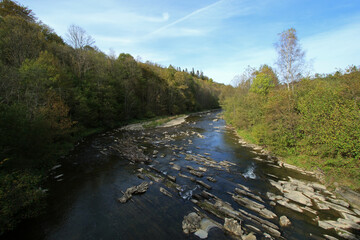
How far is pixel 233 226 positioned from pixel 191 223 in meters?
2.21

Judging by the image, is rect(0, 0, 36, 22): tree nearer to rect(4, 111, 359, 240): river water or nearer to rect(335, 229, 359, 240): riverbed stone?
rect(4, 111, 359, 240): river water

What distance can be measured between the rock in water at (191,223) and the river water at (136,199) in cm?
31

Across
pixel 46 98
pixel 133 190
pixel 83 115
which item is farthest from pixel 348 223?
pixel 83 115

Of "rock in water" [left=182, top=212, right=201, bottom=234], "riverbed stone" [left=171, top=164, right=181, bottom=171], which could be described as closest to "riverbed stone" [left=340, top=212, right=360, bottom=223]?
"rock in water" [left=182, top=212, right=201, bottom=234]

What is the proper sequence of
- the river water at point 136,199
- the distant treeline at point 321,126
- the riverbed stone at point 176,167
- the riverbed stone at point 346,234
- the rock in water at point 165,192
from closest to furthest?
1. the riverbed stone at point 346,234
2. the river water at point 136,199
3. the rock in water at point 165,192
4. the distant treeline at point 321,126
5. the riverbed stone at point 176,167

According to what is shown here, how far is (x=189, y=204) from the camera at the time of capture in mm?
10742

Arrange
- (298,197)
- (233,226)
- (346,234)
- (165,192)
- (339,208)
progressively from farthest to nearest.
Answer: (165,192) < (298,197) < (339,208) < (233,226) < (346,234)

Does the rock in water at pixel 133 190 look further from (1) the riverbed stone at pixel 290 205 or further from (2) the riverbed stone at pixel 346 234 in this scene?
(2) the riverbed stone at pixel 346 234

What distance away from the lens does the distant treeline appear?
12508mm

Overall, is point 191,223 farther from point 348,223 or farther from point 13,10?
point 13,10

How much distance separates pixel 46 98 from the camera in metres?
18.4

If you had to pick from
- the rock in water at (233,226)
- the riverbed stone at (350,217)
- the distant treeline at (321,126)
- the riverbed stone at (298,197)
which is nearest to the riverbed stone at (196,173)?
the rock in water at (233,226)

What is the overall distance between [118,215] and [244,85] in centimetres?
3728

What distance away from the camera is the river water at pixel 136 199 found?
8547mm
